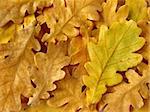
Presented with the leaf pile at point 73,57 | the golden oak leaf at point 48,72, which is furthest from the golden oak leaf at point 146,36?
the golden oak leaf at point 48,72

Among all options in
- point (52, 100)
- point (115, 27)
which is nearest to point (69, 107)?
point (52, 100)

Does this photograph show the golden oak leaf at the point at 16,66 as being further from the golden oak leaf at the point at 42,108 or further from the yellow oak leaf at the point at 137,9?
the yellow oak leaf at the point at 137,9

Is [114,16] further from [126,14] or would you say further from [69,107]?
[69,107]

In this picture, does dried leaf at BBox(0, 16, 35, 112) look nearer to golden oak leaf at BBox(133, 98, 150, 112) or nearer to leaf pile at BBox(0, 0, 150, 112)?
leaf pile at BBox(0, 0, 150, 112)

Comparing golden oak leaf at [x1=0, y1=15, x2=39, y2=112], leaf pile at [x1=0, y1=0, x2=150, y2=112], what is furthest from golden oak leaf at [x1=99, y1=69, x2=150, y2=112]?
golden oak leaf at [x1=0, y1=15, x2=39, y2=112]

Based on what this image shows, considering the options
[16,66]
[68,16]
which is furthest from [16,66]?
[68,16]
